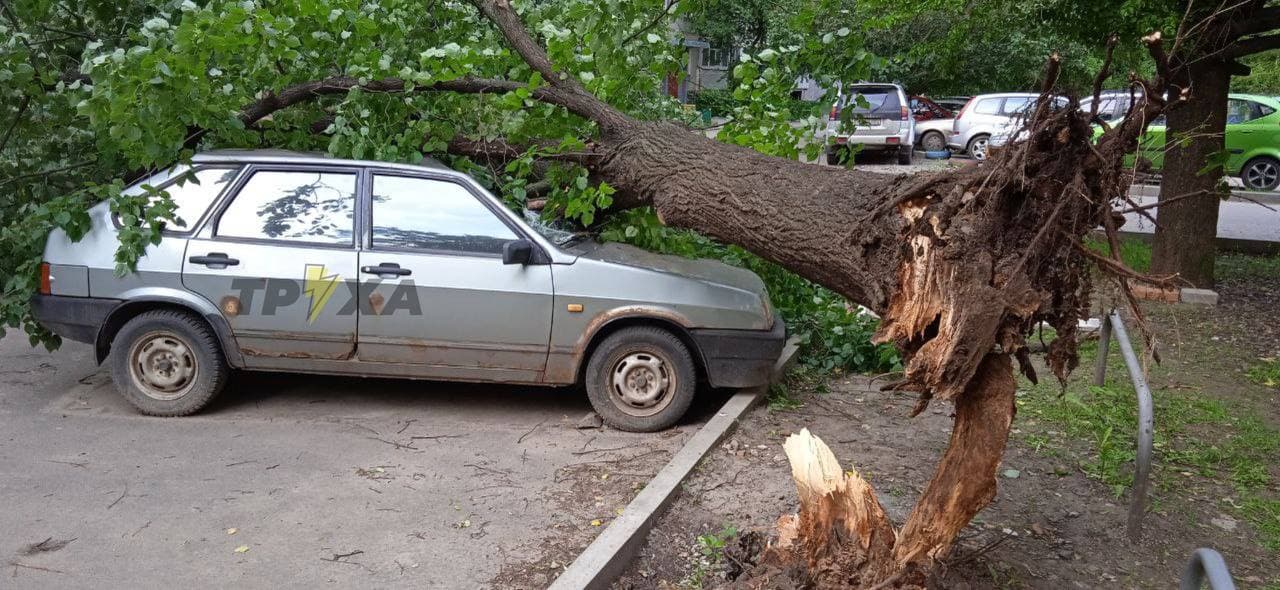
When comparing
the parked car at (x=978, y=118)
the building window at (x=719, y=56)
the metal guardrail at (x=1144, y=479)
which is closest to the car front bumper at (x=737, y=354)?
the metal guardrail at (x=1144, y=479)

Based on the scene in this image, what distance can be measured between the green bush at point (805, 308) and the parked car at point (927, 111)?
72.1 feet

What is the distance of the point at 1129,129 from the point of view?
3875 mm

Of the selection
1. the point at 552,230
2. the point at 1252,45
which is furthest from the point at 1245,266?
the point at 552,230

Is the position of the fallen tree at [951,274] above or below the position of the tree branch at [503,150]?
below

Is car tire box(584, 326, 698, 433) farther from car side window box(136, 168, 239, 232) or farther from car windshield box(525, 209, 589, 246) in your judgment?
car side window box(136, 168, 239, 232)

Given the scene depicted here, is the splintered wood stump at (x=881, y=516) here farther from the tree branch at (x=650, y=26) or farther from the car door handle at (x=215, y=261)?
the tree branch at (x=650, y=26)

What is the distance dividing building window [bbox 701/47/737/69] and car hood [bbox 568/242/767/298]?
3100cm

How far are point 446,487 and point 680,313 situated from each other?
1727mm

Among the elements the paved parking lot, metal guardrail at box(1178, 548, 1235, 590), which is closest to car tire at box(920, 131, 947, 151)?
the paved parking lot

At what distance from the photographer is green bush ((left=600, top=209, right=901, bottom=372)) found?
7449 mm

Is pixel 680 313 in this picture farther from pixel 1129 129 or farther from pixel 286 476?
pixel 1129 129

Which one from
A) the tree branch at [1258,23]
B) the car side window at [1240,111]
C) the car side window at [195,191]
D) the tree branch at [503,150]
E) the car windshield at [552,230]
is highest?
the car side window at [1240,111]

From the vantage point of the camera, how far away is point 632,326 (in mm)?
6426

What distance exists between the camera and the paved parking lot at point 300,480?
4.61m
